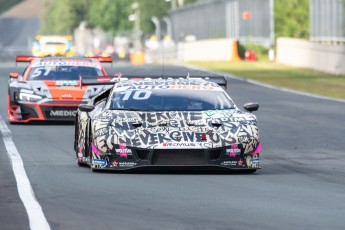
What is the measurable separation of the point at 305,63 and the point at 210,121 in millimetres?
44636

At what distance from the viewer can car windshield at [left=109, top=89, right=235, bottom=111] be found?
1655 cm

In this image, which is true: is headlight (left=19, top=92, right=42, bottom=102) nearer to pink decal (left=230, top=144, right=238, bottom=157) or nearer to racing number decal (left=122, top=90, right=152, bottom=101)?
racing number decal (left=122, top=90, right=152, bottom=101)

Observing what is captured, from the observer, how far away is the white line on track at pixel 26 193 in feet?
36.7

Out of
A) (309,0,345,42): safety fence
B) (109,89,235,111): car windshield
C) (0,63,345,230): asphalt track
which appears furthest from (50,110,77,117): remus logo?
(309,0,345,42): safety fence

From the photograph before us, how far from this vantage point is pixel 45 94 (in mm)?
25703

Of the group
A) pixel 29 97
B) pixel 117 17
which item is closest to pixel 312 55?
pixel 29 97

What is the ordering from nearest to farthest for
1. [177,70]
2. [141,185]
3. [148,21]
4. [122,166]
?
[141,185]
[122,166]
[177,70]
[148,21]

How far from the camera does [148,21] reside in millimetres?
171750

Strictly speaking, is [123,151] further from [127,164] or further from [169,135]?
[169,135]

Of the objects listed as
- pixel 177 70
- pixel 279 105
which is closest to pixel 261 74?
pixel 177 70

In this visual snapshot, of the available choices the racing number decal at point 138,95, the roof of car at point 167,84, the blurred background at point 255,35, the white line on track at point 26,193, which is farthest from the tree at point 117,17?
the racing number decal at point 138,95

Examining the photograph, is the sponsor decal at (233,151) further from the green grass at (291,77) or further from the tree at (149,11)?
the tree at (149,11)

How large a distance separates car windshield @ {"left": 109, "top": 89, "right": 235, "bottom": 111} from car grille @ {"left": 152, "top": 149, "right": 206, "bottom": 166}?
883 mm

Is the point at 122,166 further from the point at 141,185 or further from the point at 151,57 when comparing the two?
the point at 151,57
